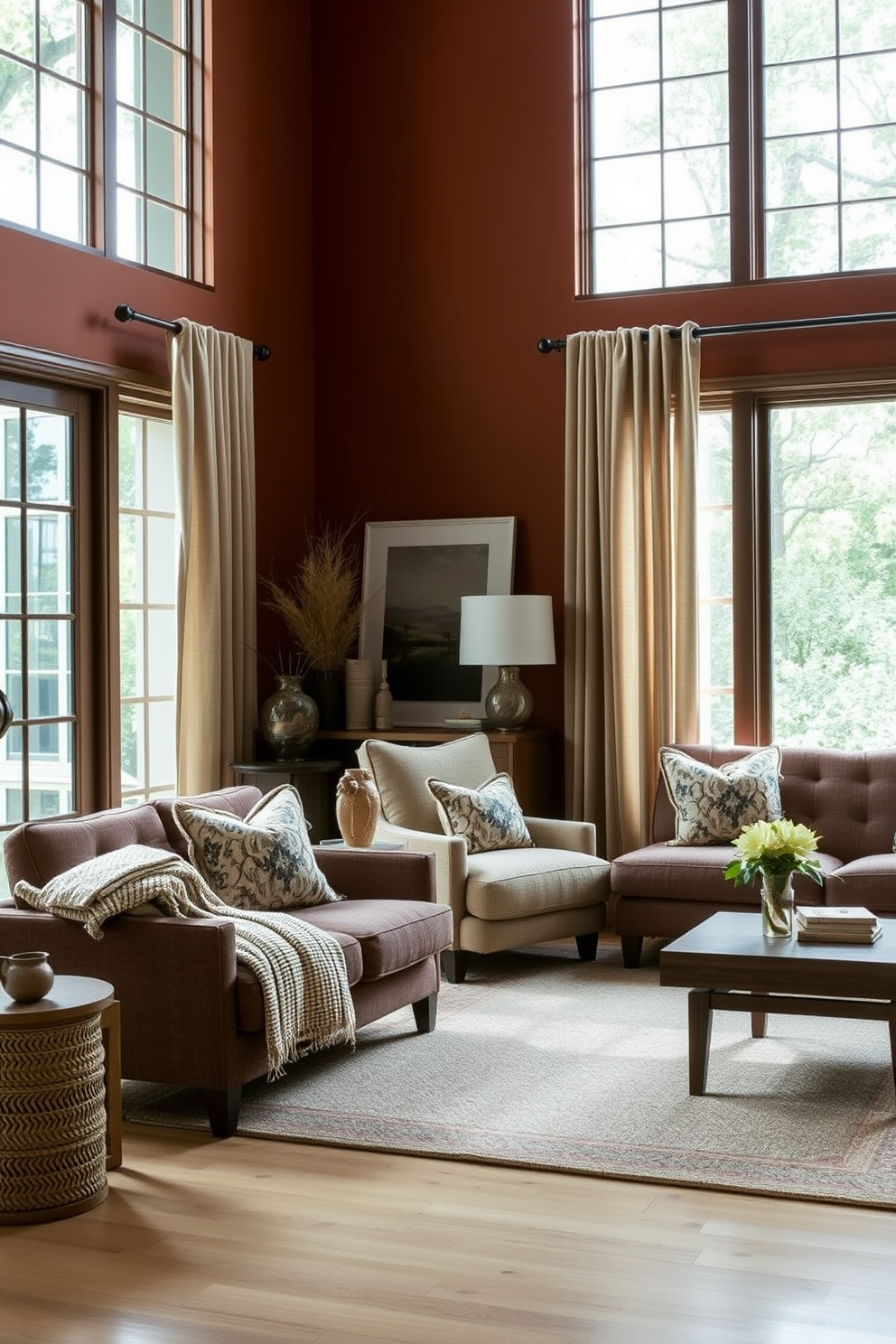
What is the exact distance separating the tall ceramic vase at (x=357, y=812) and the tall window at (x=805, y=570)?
7.40 feet

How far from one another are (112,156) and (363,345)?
1.89 meters

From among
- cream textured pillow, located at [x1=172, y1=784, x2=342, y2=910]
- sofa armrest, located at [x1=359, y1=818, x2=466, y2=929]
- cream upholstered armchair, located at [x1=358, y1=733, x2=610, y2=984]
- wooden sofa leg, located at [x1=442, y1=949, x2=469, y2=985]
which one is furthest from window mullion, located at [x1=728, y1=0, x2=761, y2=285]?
cream textured pillow, located at [x1=172, y1=784, x2=342, y2=910]

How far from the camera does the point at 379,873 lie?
5.08 metres

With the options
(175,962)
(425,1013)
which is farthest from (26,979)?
(425,1013)

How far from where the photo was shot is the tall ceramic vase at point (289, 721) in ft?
22.5

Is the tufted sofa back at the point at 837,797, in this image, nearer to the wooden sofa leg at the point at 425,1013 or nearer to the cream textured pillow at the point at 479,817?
the cream textured pillow at the point at 479,817

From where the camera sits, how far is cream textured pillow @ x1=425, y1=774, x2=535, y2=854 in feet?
20.1

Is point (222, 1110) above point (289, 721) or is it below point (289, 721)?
below

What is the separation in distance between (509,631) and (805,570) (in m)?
1.44

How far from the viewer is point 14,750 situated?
5.67m

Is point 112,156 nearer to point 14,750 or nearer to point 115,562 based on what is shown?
point 115,562

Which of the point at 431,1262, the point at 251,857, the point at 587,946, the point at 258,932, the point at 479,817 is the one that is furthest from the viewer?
the point at 587,946

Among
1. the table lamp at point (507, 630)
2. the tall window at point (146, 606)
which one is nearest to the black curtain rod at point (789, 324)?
the table lamp at point (507, 630)

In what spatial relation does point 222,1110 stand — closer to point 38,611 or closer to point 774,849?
point 774,849
